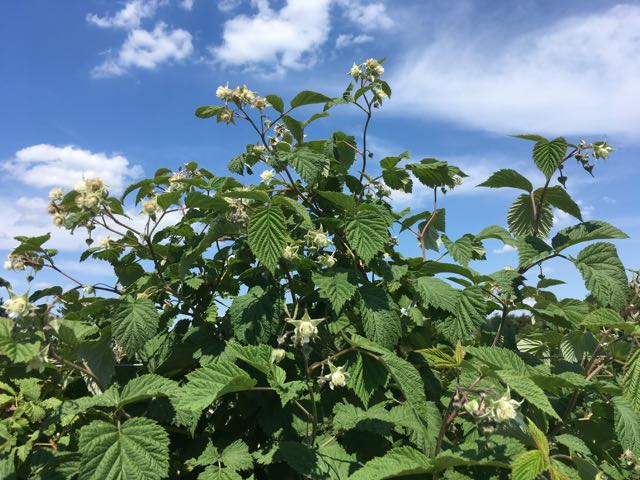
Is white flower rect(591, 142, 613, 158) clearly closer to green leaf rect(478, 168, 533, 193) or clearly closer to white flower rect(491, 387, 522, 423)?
green leaf rect(478, 168, 533, 193)

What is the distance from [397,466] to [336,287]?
680 mm

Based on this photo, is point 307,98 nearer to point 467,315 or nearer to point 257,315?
point 257,315

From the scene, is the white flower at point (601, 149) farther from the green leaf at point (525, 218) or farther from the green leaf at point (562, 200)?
the green leaf at point (525, 218)

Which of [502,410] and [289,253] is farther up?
[289,253]

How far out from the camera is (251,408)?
2.16 meters

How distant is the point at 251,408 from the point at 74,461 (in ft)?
2.40

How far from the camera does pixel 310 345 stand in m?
2.02

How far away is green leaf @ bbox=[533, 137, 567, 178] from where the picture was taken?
256cm

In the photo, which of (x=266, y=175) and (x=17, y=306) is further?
(x=266, y=175)

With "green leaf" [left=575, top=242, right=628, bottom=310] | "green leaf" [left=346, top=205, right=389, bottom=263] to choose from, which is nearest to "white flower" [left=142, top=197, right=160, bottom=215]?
"green leaf" [left=346, top=205, right=389, bottom=263]

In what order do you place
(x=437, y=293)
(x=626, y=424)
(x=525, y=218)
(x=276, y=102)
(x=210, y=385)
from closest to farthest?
(x=210, y=385)
(x=626, y=424)
(x=437, y=293)
(x=276, y=102)
(x=525, y=218)

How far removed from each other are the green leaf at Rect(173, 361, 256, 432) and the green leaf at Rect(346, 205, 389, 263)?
2.23 ft

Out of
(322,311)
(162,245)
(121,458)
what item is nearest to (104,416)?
(121,458)

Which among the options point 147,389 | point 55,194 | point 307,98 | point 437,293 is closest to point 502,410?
point 437,293
